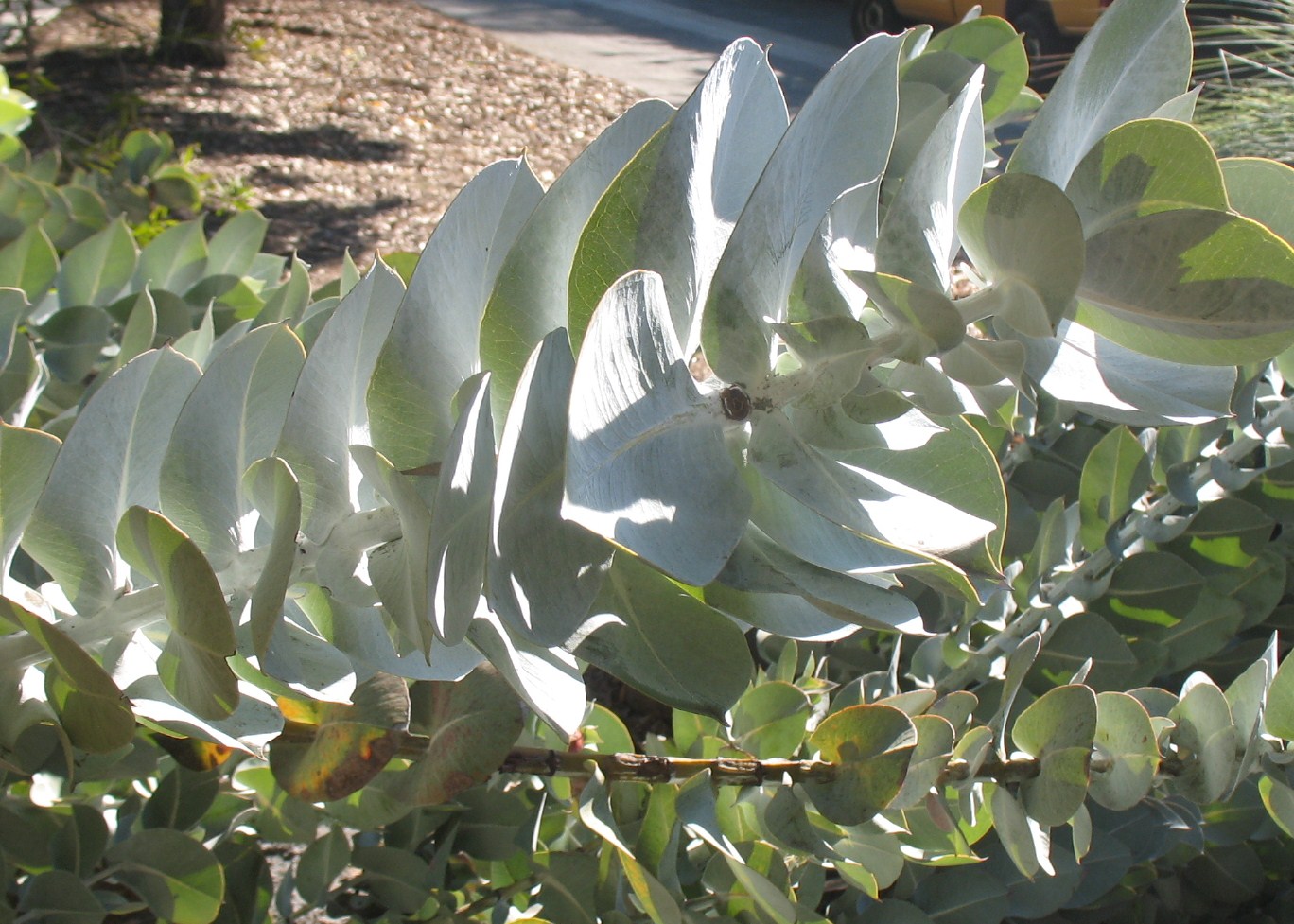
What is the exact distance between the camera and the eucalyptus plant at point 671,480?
14.2 inches

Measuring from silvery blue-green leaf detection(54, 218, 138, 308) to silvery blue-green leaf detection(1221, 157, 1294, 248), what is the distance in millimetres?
882

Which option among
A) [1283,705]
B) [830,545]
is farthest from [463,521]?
[1283,705]

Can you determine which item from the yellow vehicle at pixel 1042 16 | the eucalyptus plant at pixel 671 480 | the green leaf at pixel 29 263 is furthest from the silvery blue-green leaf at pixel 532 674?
the yellow vehicle at pixel 1042 16

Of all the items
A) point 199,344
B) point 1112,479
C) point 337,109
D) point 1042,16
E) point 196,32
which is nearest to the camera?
point 199,344

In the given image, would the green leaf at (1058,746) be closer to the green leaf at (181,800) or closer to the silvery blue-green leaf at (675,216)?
the silvery blue-green leaf at (675,216)

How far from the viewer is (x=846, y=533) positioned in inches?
16.0

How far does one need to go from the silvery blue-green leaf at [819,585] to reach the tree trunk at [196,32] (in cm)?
603

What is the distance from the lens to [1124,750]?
62 cm

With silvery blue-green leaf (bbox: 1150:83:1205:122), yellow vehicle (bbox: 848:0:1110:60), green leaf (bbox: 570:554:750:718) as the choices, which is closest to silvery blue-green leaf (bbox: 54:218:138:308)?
green leaf (bbox: 570:554:750:718)

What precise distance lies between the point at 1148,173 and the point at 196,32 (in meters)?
6.44

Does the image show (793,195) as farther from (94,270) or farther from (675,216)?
(94,270)

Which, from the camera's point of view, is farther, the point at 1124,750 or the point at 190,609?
the point at 1124,750

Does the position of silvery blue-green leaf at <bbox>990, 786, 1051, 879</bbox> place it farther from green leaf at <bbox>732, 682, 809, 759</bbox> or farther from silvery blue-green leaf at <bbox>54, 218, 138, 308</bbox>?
silvery blue-green leaf at <bbox>54, 218, 138, 308</bbox>

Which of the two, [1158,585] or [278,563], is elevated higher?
[278,563]
